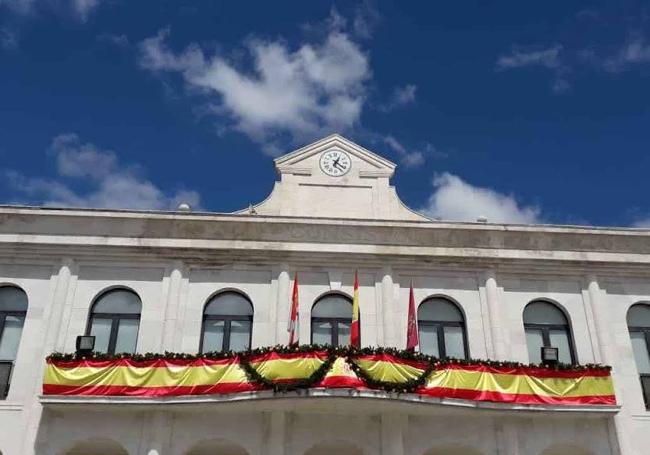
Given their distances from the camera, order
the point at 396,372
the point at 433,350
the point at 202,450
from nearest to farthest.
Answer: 1. the point at 396,372
2. the point at 202,450
3. the point at 433,350

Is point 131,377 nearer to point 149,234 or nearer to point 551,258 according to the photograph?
point 149,234

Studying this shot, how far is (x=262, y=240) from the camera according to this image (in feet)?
70.1

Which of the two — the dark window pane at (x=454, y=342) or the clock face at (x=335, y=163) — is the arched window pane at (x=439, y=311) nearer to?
the dark window pane at (x=454, y=342)

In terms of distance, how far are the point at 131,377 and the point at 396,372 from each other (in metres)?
7.01

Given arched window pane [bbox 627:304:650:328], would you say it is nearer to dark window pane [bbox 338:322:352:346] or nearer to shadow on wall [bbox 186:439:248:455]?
dark window pane [bbox 338:322:352:346]

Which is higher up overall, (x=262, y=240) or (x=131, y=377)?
(x=262, y=240)

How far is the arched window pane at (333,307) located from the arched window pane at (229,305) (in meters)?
2.05

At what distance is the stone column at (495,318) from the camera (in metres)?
20.4

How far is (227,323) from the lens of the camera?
20.8 m

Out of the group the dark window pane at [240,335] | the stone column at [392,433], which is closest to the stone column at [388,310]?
the stone column at [392,433]

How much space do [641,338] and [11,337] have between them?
18.9 metres

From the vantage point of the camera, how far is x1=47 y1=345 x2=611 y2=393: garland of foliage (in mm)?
17688

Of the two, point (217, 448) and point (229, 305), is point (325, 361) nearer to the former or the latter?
point (217, 448)

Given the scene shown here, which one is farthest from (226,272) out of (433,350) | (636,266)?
(636,266)
